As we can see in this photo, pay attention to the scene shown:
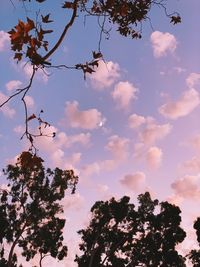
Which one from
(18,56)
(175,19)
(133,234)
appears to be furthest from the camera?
(133,234)

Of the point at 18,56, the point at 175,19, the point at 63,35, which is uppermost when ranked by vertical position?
the point at 175,19

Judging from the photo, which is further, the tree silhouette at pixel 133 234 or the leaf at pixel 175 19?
the tree silhouette at pixel 133 234

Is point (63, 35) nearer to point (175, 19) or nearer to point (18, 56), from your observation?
point (18, 56)

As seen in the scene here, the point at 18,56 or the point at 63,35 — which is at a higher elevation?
the point at 63,35

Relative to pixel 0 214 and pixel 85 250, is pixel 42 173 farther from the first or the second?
pixel 85 250

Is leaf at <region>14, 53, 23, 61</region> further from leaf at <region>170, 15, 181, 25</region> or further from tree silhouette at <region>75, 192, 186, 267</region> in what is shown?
tree silhouette at <region>75, 192, 186, 267</region>

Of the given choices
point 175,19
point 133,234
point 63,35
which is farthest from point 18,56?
point 133,234

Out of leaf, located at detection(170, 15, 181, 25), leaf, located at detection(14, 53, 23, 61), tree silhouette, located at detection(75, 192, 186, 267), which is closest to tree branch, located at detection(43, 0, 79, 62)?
leaf, located at detection(14, 53, 23, 61)

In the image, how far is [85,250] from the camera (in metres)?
43.6

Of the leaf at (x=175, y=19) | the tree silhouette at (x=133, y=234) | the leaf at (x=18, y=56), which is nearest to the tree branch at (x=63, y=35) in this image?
the leaf at (x=18, y=56)

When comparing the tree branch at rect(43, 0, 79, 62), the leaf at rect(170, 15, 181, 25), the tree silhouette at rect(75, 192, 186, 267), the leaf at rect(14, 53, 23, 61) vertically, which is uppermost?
the tree silhouette at rect(75, 192, 186, 267)

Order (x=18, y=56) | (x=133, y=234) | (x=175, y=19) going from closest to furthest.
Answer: (x=18, y=56), (x=175, y=19), (x=133, y=234)

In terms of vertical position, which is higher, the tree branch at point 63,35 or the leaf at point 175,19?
the leaf at point 175,19

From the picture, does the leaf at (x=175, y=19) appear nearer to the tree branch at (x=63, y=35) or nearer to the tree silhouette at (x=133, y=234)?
the tree branch at (x=63, y=35)
